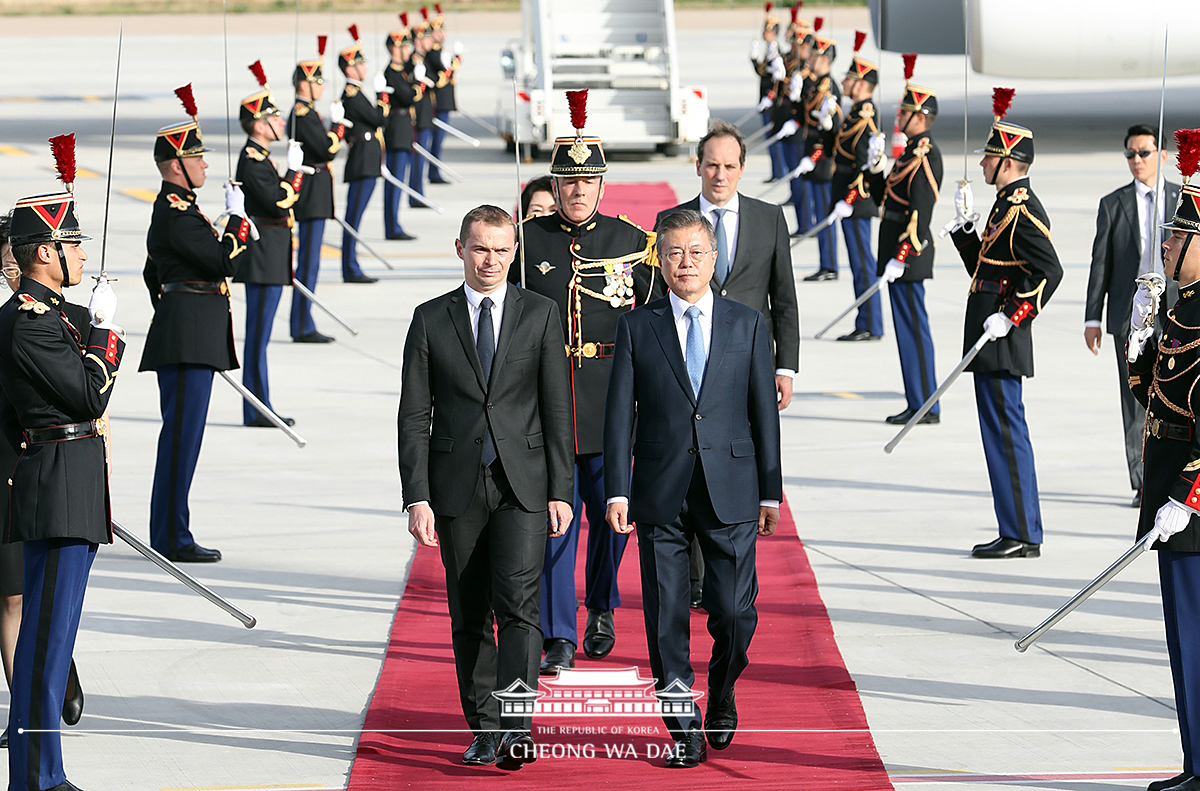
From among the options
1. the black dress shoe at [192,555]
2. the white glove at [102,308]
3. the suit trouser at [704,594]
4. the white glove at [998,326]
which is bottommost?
the black dress shoe at [192,555]

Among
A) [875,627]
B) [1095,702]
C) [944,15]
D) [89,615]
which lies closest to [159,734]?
[89,615]

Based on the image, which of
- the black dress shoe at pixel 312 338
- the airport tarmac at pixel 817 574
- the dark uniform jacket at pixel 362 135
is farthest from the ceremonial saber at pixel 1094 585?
the dark uniform jacket at pixel 362 135

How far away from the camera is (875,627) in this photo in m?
7.19

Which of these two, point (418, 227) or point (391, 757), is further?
point (418, 227)

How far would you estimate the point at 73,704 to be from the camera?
6055mm

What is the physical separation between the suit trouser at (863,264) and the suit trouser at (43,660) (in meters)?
9.37

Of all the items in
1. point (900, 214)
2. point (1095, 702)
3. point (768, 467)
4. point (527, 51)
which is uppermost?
point (527, 51)

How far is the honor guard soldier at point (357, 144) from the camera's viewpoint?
16453 millimetres

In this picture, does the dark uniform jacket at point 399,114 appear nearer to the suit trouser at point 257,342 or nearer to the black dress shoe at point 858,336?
the black dress shoe at point 858,336

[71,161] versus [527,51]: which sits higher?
[527,51]

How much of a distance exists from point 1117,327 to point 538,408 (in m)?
4.46

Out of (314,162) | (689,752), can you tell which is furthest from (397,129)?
(689,752)

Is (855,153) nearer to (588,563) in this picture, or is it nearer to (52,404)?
(588,563)

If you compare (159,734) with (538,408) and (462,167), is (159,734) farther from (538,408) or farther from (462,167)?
(462,167)
